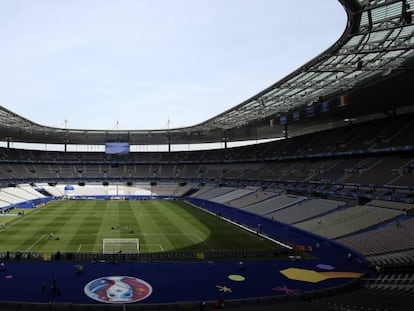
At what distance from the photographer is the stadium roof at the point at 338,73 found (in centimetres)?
2308

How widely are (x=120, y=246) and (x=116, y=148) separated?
6094 cm

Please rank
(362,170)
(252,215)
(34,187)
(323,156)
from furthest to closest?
(34,187)
(323,156)
(252,215)
(362,170)

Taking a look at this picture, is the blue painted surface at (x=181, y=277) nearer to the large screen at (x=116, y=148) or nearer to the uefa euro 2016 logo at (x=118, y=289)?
the uefa euro 2016 logo at (x=118, y=289)

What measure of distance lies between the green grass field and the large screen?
32106 mm

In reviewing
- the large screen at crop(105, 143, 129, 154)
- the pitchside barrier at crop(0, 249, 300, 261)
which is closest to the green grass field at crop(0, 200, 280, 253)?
the pitchside barrier at crop(0, 249, 300, 261)

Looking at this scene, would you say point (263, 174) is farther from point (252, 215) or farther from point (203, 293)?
point (203, 293)

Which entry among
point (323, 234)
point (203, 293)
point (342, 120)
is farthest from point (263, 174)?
point (203, 293)

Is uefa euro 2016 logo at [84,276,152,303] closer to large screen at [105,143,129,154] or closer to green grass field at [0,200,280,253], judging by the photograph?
green grass field at [0,200,280,253]

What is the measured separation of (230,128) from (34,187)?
42.0 m

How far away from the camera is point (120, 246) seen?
110 feet

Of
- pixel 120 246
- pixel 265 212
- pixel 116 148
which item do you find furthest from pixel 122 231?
pixel 116 148

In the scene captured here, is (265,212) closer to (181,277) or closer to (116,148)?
(181,277)

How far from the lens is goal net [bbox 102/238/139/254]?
32.0 m

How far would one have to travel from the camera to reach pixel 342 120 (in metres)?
64.8
